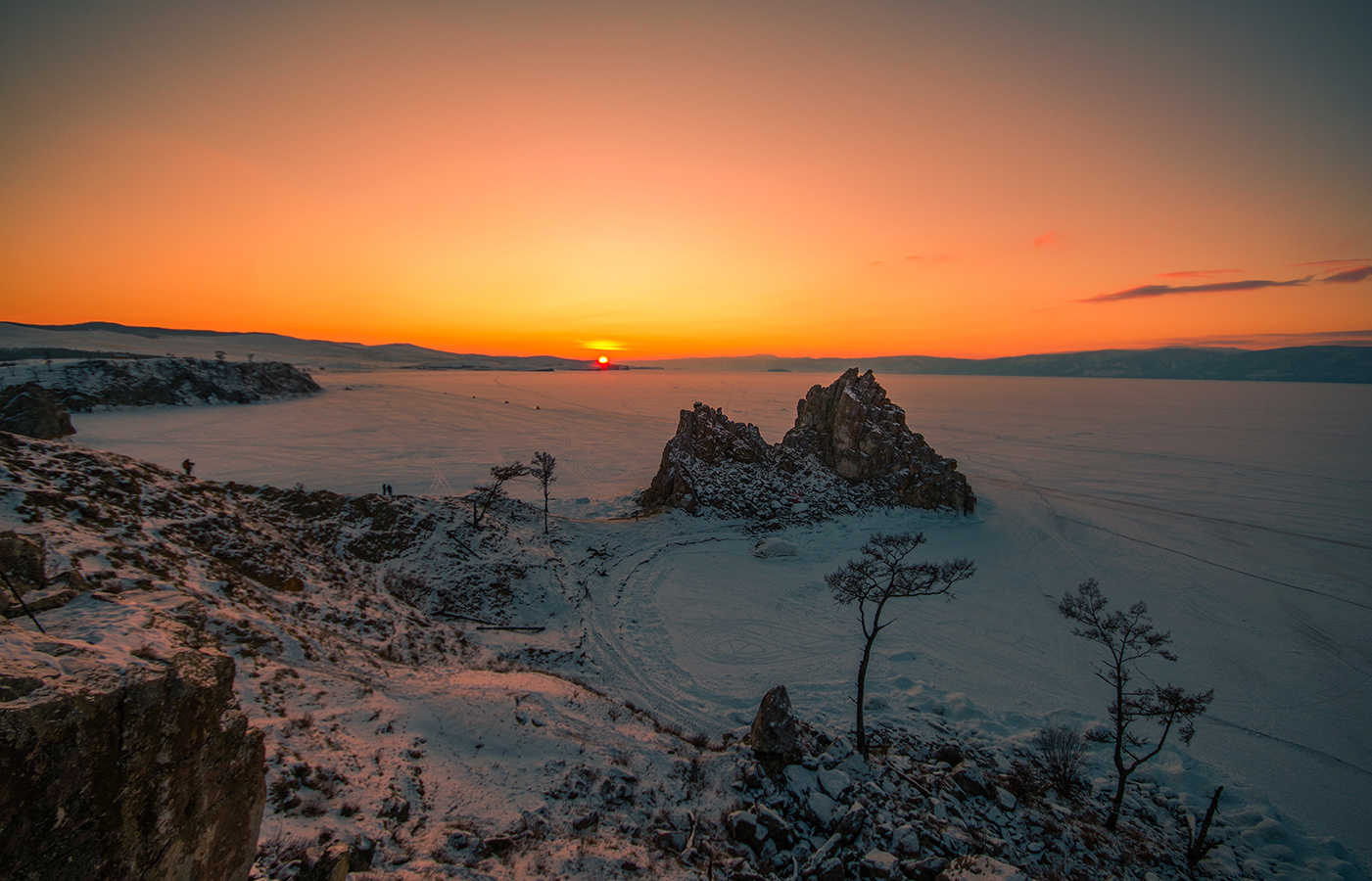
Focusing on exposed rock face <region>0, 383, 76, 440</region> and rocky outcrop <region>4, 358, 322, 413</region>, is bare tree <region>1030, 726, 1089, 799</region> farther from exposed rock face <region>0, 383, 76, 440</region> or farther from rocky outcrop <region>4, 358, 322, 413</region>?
rocky outcrop <region>4, 358, 322, 413</region>

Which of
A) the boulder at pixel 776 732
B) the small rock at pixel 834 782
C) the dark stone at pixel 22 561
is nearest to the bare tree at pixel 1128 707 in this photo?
the small rock at pixel 834 782

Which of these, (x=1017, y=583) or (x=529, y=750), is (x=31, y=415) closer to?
(x=529, y=750)

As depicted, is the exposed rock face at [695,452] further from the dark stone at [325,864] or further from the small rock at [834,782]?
the dark stone at [325,864]

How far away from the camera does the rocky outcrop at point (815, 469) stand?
38062 mm

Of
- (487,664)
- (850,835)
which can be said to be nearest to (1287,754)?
(850,835)

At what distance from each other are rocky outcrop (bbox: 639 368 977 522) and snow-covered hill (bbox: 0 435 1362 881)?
16.8 m

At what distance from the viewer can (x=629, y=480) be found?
48969 mm

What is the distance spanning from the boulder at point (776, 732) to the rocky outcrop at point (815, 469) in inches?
873

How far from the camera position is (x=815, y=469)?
4372cm

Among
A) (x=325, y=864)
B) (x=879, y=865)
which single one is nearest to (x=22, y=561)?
(x=325, y=864)

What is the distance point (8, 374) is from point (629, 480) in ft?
313

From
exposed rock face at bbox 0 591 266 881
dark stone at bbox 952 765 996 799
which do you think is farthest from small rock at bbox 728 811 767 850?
exposed rock face at bbox 0 591 266 881

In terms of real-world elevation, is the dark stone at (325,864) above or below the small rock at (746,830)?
above

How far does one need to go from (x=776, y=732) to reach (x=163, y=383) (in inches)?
4530
